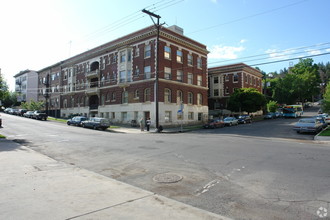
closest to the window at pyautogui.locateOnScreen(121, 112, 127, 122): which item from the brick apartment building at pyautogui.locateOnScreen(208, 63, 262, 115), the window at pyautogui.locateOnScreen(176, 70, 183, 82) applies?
the window at pyautogui.locateOnScreen(176, 70, 183, 82)

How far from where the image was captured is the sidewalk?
4340 mm

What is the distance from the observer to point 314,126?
2222cm

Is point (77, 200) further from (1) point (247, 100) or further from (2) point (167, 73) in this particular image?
(1) point (247, 100)

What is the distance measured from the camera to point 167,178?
23.6 feet

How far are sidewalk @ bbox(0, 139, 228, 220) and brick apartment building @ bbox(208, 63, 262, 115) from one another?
5152 centimetres

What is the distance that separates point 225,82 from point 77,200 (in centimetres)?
5553

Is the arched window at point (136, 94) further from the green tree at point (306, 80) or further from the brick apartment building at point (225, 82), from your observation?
the green tree at point (306, 80)

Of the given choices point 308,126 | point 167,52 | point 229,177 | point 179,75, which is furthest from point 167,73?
point 229,177

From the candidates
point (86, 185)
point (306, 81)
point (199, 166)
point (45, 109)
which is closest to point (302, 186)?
point (199, 166)

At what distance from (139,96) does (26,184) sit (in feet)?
99.2

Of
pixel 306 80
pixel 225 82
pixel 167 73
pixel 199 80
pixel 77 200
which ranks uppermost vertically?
pixel 306 80

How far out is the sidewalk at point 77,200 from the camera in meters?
4.34

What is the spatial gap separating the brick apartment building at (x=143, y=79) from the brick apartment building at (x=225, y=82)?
A: 563 inches

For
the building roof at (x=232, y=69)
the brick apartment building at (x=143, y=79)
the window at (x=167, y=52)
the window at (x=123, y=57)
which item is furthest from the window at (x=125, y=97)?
the building roof at (x=232, y=69)
